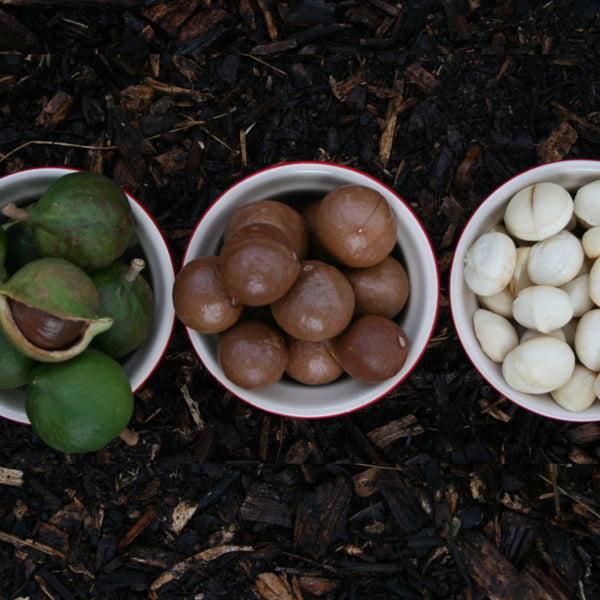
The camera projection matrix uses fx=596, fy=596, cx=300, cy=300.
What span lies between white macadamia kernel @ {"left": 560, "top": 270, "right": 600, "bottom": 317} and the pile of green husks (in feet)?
4.14

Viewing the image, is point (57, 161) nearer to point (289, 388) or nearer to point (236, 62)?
point (236, 62)

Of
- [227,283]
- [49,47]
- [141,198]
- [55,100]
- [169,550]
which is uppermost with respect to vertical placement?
[49,47]

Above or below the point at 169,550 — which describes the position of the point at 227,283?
above

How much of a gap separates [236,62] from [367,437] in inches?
54.9

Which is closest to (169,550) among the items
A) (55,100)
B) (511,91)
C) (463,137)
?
(55,100)

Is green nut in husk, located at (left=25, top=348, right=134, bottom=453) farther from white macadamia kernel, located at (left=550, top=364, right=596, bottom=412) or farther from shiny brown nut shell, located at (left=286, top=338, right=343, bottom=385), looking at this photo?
white macadamia kernel, located at (left=550, top=364, right=596, bottom=412)

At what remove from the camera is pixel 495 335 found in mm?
1800

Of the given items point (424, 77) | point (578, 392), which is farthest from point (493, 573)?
point (424, 77)

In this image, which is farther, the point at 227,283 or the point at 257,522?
the point at 257,522

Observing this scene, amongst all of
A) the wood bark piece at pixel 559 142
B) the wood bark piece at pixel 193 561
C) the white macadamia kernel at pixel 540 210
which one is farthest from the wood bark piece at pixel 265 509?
the wood bark piece at pixel 559 142

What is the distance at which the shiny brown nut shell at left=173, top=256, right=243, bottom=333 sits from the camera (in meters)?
1.55

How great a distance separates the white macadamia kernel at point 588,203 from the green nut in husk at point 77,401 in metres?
1.41

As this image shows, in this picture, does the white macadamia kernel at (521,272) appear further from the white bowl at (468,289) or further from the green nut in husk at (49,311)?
Result: the green nut in husk at (49,311)

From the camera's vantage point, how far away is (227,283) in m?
1.48
